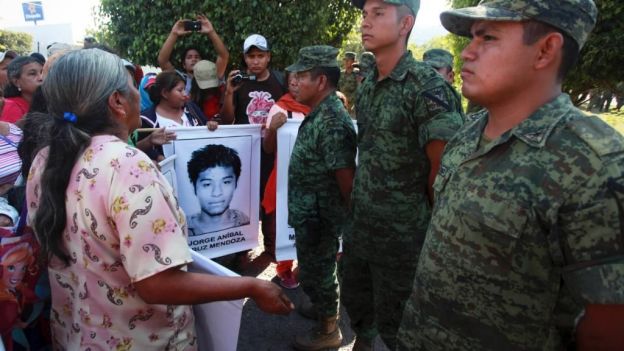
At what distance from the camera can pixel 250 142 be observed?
3775 mm

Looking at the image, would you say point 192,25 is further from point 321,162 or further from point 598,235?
point 598,235

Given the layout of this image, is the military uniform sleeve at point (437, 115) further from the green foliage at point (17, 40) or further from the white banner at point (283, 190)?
the green foliage at point (17, 40)

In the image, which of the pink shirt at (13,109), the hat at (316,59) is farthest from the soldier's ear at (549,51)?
the pink shirt at (13,109)

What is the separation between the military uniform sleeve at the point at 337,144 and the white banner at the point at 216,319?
117 cm

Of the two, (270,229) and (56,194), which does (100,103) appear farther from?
(270,229)

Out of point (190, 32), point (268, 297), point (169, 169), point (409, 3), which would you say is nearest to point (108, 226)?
point (268, 297)

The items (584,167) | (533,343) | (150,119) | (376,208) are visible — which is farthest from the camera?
(150,119)

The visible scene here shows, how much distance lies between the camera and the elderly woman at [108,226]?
4.12 ft

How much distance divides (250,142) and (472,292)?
9.00 feet

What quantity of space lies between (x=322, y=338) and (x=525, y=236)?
7.04 ft

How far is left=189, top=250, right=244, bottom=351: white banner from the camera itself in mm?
1588

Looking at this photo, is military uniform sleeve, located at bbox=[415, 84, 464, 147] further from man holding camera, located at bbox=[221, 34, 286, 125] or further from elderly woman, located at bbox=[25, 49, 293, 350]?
man holding camera, located at bbox=[221, 34, 286, 125]

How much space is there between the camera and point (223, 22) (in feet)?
15.7


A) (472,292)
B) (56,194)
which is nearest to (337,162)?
(472,292)
